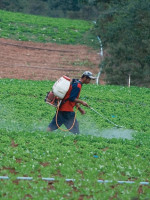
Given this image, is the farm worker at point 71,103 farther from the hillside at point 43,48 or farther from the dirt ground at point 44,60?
the dirt ground at point 44,60

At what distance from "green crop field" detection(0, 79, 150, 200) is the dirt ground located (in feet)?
47.4

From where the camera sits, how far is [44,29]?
151 feet

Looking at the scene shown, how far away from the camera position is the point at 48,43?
4191 cm

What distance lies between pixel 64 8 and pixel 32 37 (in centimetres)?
1999

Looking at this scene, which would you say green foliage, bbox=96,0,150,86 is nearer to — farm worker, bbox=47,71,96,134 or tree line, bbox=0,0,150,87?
tree line, bbox=0,0,150,87

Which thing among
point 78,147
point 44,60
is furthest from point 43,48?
point 78,147

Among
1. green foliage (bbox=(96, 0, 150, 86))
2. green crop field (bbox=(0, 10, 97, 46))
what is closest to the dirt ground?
green crop field (bbox=(0, 10, 97, 46))

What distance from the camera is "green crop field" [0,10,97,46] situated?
141 feet

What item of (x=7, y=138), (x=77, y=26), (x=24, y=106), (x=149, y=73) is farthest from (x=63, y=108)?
(x=77, y=26)

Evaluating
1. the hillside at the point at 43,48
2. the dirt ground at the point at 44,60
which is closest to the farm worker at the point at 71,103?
the hillside at the point at 43,48

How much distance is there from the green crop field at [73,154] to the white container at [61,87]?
1.19 m

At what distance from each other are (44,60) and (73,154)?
26.5 metres

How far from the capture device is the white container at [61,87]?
1162 centimetres

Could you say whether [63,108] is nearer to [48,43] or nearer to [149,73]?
[149,73]
